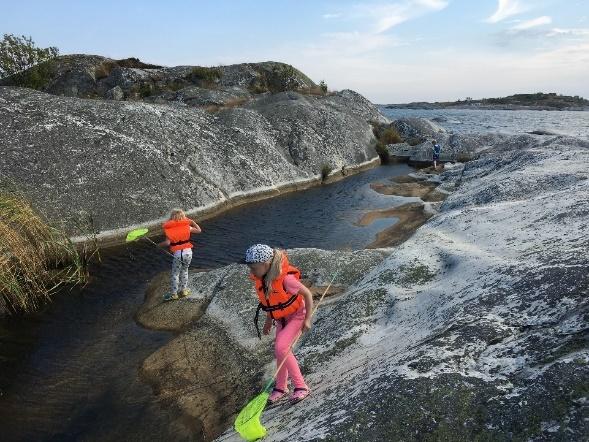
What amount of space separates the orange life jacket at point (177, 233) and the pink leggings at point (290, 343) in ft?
22.9

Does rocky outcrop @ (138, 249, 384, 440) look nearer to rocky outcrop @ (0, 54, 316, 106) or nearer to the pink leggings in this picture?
the pink leggings

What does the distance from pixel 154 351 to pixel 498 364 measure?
28.2ft

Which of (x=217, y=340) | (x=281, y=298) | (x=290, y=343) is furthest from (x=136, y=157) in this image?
(x=290, y=343)

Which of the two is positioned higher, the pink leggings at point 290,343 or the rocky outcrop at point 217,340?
the pink leggings at point 290,343

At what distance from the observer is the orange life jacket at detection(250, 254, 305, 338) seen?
7148 millimetres

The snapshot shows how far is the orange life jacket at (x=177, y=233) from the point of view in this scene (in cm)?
1370

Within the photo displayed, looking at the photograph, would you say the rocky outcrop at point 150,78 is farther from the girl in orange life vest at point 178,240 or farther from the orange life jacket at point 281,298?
the orange life jacket at point 281,298

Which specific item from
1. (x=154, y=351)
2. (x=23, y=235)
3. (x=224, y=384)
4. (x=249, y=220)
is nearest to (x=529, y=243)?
(x=224, y=384)

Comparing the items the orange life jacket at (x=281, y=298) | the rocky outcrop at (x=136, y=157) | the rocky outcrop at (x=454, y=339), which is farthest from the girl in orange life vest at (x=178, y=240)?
the rocky outcrop at (x=136, y=157)

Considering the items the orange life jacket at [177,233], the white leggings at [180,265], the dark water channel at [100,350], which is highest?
the orange life jacket at [177,233]

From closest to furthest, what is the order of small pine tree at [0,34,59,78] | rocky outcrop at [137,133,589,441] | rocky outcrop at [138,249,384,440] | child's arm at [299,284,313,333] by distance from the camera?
rocky outcrop at [137,133,589,441], child's arm at [299,284,313,333], rocky outcrop at [138,249,384,440], small pine tree at [0,34,59,78]

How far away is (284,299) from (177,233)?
24.1 ft

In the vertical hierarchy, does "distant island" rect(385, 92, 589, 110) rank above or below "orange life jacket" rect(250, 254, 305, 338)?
above

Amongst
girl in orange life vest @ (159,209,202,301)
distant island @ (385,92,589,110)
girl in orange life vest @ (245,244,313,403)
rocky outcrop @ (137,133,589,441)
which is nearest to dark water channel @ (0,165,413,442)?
rocky outcrop @ (137,133,589,441)
